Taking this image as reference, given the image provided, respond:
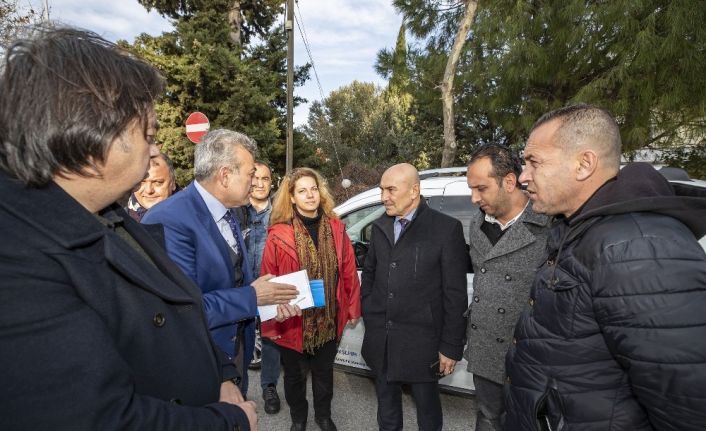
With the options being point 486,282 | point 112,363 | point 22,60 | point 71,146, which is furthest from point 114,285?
point 486,282

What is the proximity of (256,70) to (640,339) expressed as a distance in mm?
13257

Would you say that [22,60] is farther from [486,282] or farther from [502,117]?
[502,117]

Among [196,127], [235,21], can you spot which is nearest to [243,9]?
[235,21]

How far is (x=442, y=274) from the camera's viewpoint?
258 centimetres

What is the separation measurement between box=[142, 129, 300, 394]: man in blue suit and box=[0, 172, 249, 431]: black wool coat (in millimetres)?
910

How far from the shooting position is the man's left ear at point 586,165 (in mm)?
1499

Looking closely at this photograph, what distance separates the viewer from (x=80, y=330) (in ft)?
2.71

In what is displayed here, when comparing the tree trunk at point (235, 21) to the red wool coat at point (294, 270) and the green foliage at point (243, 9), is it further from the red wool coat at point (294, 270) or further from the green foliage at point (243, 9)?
the red wool coat at point (294, 270)

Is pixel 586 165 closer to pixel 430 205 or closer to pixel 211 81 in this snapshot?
pixel 430 205

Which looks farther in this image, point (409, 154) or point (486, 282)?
point (409, 154)

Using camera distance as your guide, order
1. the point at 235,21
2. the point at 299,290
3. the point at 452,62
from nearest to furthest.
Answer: the point at 299,290 → the point at 452,62 → the point at 235,21

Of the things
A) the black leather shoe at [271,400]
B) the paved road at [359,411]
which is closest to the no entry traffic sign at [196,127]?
the paved road at [359,411]

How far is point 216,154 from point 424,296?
1.51 metres

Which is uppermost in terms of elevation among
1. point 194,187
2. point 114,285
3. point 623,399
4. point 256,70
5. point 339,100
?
point 339,100
